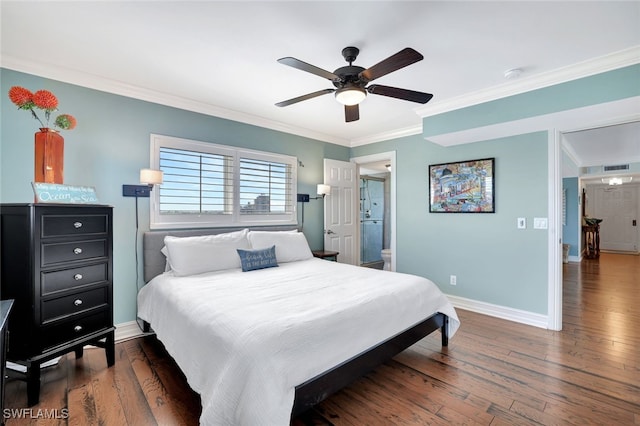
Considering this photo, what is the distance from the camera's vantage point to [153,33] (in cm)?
208

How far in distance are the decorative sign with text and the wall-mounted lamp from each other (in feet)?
1.90

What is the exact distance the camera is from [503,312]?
349 cm

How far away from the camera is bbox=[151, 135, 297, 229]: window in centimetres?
322

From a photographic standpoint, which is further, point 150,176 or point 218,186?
point 218,186

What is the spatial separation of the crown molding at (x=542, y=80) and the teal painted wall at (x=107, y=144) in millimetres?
2842

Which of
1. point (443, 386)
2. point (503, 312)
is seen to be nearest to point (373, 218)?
point (503, 312)

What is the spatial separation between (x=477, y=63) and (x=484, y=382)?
101 inches

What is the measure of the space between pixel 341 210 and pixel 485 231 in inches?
Answer: 86.1

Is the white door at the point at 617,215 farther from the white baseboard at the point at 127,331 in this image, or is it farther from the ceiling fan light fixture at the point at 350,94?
the white baseboard at the point at 127,331

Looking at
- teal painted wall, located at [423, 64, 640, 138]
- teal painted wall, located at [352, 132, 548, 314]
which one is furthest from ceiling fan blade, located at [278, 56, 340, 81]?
teal painted wall, located at [352, 132, 548, 314]

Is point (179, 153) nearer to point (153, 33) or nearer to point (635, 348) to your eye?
point (153, 33)

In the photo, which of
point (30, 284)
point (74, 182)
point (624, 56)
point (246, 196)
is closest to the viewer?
point (30, 284)

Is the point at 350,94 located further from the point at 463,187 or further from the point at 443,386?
the point at 463,187

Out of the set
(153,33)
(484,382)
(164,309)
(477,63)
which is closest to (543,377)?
(484,382)
